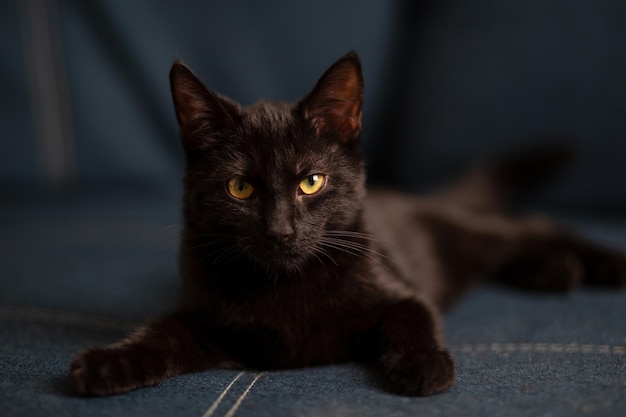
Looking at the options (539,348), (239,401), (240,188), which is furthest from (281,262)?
(539,348)

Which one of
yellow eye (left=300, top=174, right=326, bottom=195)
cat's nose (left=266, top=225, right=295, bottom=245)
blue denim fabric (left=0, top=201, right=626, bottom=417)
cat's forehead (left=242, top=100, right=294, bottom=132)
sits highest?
cat's forehead (left=242, top=100, right=294, bottom=132)

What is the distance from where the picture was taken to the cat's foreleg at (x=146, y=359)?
0.98m

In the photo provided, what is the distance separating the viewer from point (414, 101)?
236cm

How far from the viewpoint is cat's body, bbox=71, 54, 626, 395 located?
1.12 metres

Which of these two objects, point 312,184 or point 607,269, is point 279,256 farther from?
point 607,269

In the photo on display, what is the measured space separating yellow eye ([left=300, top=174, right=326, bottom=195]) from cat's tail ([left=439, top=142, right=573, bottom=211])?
3.20 ft

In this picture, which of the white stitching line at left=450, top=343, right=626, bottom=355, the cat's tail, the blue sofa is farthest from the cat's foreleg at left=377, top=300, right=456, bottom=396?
the cat's tail

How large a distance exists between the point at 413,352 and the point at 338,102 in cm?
52

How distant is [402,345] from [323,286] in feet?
0.68

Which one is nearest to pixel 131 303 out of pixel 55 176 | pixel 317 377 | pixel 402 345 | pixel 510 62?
pixel 317 377

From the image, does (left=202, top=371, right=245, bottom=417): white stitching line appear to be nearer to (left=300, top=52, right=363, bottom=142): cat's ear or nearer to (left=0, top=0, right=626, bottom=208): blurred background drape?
(left=300, top=52, right=363, bottom=142): cat's ear

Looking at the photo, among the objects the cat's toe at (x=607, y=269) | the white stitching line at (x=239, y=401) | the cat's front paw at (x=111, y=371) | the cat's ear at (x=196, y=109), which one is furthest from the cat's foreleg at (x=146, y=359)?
the cat's toe at (x=607, y=269)

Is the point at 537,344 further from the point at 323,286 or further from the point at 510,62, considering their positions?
the point at 510,62

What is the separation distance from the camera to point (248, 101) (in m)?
2.35
